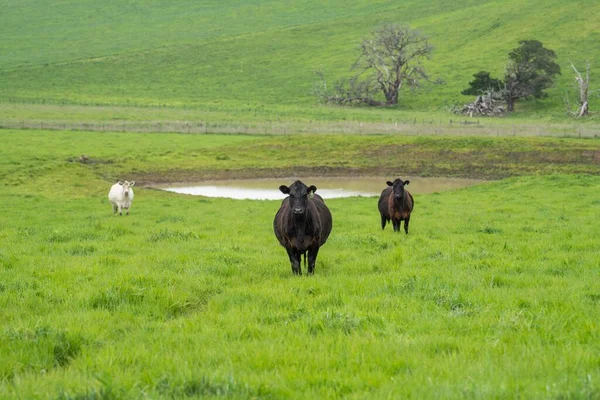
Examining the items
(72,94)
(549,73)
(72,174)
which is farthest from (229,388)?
(72,94)

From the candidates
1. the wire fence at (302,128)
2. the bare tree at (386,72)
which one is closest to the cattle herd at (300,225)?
the wire fence at (302,128)

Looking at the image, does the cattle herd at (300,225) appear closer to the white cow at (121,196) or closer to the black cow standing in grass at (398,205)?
the black cow standing in grass at (398,205)

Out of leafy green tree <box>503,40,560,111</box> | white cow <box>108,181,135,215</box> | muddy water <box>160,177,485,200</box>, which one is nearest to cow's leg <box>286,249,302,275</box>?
white cow <box>108,181,135,215</box>

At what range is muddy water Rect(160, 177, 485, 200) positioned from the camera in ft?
121

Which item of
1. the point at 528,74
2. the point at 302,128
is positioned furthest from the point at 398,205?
the point at 528,74

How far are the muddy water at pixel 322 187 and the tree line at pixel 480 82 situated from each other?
41.9 m

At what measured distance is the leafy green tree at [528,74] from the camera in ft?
288

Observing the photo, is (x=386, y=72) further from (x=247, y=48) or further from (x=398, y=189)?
(x=398, y=189)

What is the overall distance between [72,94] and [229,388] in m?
109

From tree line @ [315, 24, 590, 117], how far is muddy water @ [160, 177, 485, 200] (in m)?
41.9

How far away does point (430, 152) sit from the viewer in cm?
4941

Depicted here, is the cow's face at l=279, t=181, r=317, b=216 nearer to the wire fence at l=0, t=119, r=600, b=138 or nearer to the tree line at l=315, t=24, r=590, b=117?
the wire fence at l=0, t=119, r=600, b=138

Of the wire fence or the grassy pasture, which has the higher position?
the wire fence

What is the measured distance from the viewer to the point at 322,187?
3950 centimetres
